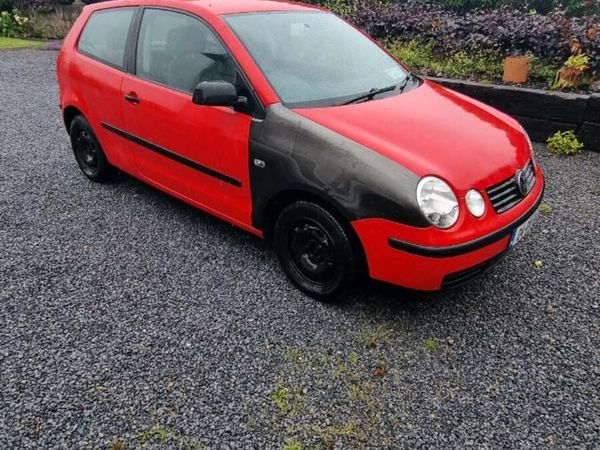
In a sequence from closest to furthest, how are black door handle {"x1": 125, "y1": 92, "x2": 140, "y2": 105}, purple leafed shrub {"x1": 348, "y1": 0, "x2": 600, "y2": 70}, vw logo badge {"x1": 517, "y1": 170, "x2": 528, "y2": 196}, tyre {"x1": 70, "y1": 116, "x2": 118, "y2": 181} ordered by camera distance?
1. vw logo badge {"x1": 517, "y1": 170, "x2": 528, "y2": 196}
2. black door handle {"x1": 125, "y1": 92, "x2": 140, "y2": 105}
3. tyre {"x1": 70, "y1": 116, "x2": 118, "y2": 181}
4. purple leafed shrub {"x1": 348, "y1": 0, "x2": 600, "y2": 70}

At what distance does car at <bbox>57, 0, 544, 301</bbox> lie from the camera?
7.66ft

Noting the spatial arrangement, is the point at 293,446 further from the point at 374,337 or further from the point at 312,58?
the point at 312,58

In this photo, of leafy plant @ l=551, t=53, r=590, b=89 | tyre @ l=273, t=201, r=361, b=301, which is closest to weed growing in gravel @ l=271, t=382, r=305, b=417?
tyre @ l=273, t=201, r=361, b=301

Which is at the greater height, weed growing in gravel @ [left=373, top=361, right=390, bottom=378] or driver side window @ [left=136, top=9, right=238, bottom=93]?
driver side window @ [left=136, top=9, right=238, bottom=93]

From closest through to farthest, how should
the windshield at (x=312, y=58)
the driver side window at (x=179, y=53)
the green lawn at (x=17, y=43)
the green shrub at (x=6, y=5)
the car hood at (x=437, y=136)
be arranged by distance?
the car hood at (x=437, y=136) < the windshield at (x=312, y=58) < the driver side window at (x=179, y=53) < the green lawn at (x=17, y=43) < the green shrub at (x=6, y=5)

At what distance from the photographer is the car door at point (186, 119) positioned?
9.41 feet

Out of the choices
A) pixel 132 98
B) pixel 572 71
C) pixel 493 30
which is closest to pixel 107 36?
pixel 132 98

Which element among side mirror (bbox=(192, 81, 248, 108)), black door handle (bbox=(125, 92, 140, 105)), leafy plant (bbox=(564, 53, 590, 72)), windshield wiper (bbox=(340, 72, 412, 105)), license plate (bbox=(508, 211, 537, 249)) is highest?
side mirror (bbox=(192, 81, 248, 108))

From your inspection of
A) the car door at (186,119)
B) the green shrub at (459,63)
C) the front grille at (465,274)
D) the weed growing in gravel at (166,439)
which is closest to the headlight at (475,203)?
the front grille at (465,274)

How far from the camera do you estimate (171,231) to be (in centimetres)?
361

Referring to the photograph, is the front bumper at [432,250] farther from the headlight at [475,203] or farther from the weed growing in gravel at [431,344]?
the weed growing in gravel at [431,344]

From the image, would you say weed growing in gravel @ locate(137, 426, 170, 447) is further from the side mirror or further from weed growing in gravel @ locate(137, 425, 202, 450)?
the side mirror

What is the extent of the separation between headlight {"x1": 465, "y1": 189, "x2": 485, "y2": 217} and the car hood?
3 cm

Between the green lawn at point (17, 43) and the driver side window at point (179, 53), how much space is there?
35.3ft
